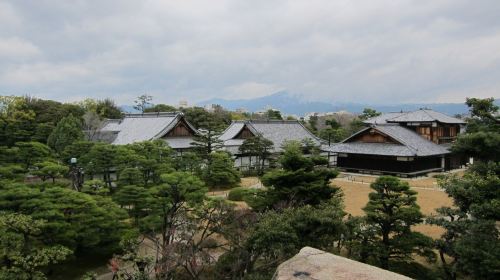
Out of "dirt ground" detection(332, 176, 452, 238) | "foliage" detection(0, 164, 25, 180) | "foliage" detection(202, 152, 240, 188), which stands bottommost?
"dirt ground" detection(332, 176, 452, 238)

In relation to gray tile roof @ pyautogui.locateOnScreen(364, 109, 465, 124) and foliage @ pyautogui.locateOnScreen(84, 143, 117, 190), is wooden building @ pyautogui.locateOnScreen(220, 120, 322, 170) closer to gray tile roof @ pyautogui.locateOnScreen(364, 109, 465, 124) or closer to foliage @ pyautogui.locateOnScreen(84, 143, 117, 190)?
gray tile roof @ pyautogui.locateOnScreen(364, 109, 465, 124)

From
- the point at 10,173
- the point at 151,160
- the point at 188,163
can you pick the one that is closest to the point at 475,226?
the point at 151,160

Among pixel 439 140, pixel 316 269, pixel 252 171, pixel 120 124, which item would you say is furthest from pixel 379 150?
pixel 316 269

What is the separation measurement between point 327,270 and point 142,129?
3387cm

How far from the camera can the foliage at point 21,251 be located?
36.8 ft

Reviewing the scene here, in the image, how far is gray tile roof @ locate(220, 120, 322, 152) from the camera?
41.3 metres

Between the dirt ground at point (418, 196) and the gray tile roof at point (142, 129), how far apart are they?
1500cm

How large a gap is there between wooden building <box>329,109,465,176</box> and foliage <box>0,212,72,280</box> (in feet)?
93.8

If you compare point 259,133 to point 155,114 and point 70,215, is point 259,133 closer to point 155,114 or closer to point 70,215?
point 155,114

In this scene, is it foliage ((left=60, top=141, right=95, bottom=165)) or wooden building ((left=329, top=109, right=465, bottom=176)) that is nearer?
foliage ((left=60, top=141, right=95, bottom=165))

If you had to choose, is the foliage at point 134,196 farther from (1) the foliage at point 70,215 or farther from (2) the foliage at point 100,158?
(2) the foliage at point 100,158

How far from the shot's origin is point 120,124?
40.3 metres

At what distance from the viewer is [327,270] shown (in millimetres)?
5340

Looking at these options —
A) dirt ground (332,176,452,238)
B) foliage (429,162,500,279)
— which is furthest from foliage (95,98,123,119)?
foliage (429,162,500,279)
